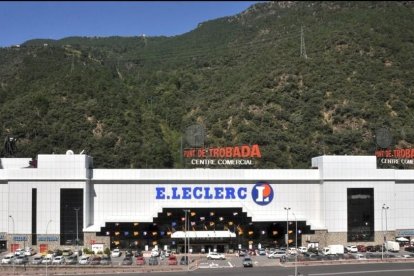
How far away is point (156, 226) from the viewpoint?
Result: 114 m

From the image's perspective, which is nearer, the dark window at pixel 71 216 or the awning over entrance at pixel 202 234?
the dark window at pixel 71 216

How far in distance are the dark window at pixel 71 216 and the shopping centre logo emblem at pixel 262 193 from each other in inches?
1245

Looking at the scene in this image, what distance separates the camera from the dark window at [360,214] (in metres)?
115

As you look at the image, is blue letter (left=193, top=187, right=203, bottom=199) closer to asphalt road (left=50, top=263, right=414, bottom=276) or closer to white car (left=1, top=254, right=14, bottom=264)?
asphalt road (left=50, top=263, right=414, bottom=276)

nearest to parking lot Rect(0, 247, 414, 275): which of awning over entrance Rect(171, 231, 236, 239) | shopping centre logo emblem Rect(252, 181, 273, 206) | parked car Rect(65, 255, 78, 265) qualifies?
parked car Rect(65, 255, 78, 265)

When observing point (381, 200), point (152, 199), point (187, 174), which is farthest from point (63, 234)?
point (381, 200)

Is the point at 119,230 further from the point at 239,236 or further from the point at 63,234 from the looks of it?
the point at 239,236

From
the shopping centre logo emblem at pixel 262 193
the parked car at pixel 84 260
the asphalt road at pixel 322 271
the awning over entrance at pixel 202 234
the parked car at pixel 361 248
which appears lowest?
the asphalt road at pixel 322 271

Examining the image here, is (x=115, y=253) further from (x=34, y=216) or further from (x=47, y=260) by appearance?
(x=34, y=216)

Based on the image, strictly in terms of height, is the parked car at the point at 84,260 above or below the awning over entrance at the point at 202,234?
below

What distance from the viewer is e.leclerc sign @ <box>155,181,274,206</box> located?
114m

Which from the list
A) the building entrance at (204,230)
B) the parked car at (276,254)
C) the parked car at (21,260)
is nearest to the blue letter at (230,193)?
the building entrance at (204,230)

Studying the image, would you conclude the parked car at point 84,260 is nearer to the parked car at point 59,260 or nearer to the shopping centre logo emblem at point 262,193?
the parked car at point 59,260

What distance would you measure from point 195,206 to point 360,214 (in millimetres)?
30489
